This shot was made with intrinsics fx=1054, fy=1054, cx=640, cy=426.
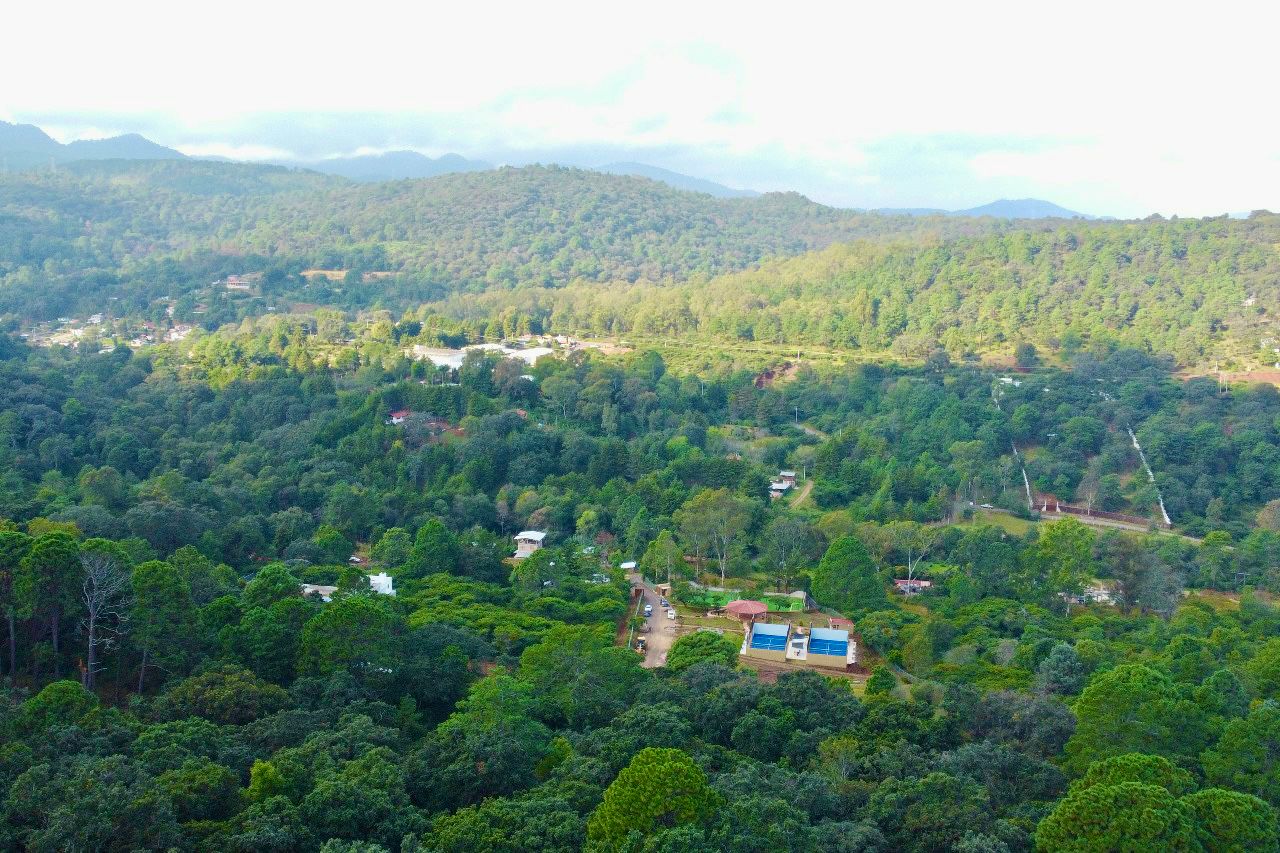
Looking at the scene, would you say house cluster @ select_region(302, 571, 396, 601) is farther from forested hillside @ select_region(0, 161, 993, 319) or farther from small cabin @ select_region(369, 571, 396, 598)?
forested hillside @ select_region(0, 161, 993, 319)

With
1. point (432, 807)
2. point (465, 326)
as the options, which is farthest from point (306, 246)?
point (432, 807)

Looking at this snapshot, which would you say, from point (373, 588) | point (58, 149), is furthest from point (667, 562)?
point (58, 149)

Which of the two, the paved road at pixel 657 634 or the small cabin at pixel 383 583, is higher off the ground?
the small cabin at pixel 383 583

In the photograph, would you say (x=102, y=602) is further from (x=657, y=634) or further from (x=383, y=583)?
(x=657, y=634)

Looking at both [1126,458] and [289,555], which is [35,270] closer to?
[289,555]

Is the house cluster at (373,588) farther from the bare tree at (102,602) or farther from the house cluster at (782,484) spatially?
the house cluster at (782,484)

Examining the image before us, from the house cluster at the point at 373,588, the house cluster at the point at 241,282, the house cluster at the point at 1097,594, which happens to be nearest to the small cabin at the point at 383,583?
the house cluster at the point at 373,588
